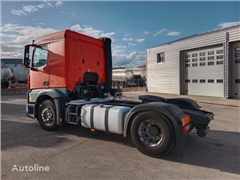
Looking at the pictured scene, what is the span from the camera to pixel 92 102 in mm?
5934

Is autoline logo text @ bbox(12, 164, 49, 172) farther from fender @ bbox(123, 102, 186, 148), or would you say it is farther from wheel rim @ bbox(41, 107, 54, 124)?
wheel rim @ bbox(41, 107, 54, 124)

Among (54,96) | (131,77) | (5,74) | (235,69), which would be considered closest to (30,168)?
(54,96)

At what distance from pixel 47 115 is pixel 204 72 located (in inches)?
590

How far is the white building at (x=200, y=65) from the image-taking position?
15.4 m

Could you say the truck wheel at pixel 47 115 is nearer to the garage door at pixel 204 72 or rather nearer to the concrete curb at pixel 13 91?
the garage door at pixel 204 72

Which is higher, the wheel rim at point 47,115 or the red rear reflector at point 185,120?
the red rear reflector at point 185,120

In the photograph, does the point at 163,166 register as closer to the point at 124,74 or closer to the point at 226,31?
the point at 226,31

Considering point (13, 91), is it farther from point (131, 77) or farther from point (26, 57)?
point (26, 57)

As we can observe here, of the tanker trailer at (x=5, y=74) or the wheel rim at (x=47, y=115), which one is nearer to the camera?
the wheel rim at (x=47, y=115)

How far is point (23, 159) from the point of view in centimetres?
419

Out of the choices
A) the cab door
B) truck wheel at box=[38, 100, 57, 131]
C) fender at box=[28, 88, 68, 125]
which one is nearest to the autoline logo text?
fender at box=[28, 88, 68, 125]

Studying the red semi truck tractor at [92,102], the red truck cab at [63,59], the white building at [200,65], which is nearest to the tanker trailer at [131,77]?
the white building at [200,65]

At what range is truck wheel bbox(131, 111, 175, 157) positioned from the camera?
13.3 ft

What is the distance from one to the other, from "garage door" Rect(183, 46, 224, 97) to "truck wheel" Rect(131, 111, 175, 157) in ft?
45.5
